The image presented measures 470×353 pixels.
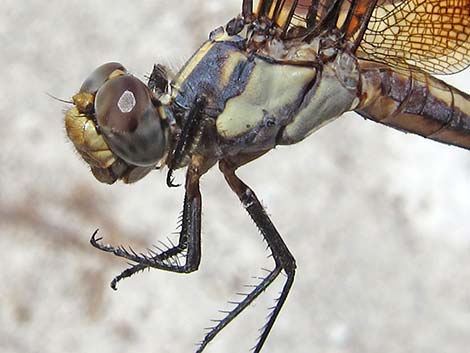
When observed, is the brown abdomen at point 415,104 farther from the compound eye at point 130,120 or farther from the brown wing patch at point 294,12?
the compound eye at point 130,120

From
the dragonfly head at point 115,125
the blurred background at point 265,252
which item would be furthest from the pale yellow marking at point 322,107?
the blurred background at point 265,252

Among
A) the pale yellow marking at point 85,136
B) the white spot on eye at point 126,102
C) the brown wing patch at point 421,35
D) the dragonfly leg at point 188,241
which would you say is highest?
the brown wing patch at point 421,35

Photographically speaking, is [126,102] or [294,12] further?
[294,12]

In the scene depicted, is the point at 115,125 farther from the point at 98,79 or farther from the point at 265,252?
the point at 265,252

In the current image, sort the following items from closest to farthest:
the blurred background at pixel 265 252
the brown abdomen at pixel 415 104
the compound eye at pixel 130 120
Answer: the compound eye at pixel 130 120 < the brown abdomen at pixel 415 104 < the blurred background at pixel 265 252

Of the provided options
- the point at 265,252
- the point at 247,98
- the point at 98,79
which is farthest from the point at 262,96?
the point at 265,252

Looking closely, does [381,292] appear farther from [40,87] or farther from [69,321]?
[40,87]

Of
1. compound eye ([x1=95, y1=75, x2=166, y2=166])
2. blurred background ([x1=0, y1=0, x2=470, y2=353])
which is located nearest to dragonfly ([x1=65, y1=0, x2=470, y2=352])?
compound eye ([x1=95, y1=75, x2=166, y2=166])
